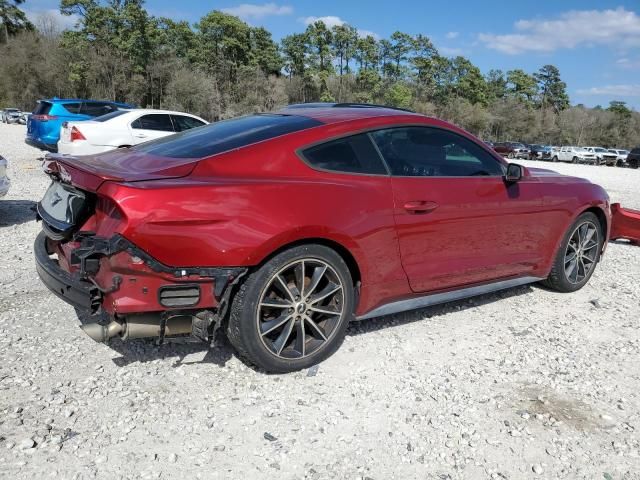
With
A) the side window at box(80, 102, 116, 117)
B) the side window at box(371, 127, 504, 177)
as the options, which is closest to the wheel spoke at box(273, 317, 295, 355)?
the side window at box(371, 127, 504, 177)

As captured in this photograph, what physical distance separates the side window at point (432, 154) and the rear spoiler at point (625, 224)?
3983 millimetres

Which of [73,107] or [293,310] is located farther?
[73,107]

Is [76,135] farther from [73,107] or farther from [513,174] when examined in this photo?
[513,174]

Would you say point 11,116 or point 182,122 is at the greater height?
point 182,122

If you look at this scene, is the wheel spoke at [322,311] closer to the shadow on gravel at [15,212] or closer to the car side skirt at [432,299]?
the car side skirt at [432,299]

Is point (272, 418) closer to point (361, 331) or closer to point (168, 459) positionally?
point (168, 459)

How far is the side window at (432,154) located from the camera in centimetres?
358

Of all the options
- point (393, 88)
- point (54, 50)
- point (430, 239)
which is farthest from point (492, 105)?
point (430, 239)

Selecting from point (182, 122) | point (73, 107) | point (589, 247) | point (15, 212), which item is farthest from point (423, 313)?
point (73, 107)

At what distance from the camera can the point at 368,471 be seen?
239 centimetres

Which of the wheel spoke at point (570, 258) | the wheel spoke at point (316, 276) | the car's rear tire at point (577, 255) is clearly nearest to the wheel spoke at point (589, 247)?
the car's rear tire at point (577, 255)

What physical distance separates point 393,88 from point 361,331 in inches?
2643

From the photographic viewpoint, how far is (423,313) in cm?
431

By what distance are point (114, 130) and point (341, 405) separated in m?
9.22
